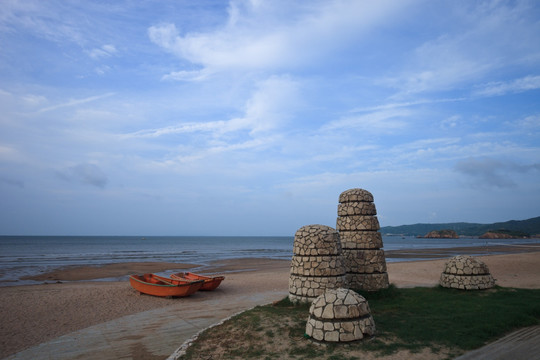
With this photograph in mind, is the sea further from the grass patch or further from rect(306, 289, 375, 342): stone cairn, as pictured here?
rect(306, 289, 375, 342): stone cairn

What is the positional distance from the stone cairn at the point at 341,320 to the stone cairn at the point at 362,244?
Answer: 5.35m

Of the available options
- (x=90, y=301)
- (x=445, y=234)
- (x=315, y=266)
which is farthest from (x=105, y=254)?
(x=445, y=234)

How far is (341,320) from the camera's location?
25.4ft

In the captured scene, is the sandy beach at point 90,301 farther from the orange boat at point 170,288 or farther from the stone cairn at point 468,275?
the stone cairn at point 468,275

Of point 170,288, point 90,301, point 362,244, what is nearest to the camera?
point 362,244

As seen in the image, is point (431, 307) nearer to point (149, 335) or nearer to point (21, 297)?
point (149, 335)

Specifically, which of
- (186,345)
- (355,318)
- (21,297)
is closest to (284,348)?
(355,318)

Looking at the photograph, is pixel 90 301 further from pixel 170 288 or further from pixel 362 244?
pixel 362 244

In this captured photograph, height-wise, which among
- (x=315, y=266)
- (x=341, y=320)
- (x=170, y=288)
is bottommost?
(x=170, y=288)

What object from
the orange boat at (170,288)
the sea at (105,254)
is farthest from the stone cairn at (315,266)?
the sea at (105,254)

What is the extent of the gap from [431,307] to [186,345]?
7.69 meters

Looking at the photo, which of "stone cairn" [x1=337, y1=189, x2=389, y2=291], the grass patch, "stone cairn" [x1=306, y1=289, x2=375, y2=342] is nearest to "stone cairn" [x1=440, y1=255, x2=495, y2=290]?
the grass patch

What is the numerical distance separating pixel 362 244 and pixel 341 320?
19.7ft

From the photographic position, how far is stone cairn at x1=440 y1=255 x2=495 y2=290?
1300 cm
